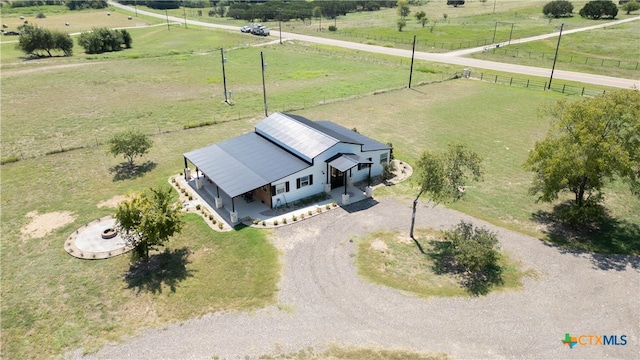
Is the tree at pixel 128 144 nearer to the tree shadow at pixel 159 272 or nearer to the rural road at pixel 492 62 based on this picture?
the tree shadow at pixel 159 272

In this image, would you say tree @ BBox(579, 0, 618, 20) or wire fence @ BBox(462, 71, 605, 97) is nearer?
wire fence @ BBox(462, 71, 605, 97)

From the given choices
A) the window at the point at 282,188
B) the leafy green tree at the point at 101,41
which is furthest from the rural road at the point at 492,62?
the window at the point at 282,188

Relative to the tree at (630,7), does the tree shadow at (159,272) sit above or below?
below

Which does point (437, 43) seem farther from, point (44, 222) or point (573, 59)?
point (44, 222)

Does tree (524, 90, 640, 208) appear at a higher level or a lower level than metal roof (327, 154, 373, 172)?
higher

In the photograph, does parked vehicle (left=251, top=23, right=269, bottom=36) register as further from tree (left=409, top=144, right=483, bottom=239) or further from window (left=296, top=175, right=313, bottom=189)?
tree (left=409, top=144, right=483, bottom=239)

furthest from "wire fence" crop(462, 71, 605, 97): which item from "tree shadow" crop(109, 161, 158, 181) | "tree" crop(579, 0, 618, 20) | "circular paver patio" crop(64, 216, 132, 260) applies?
"tree" crop(579, 0, 618, 20)
